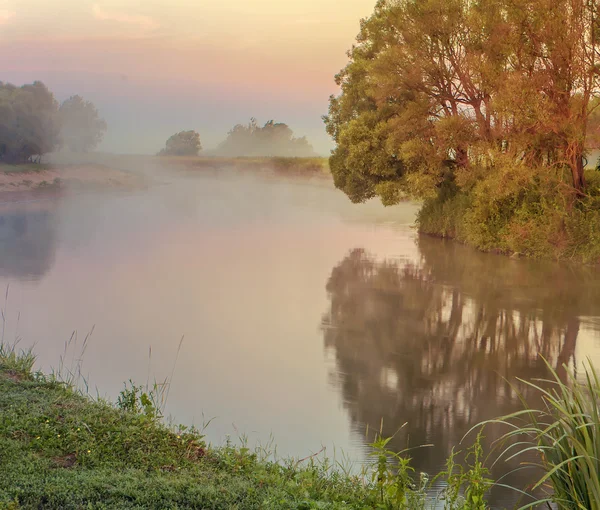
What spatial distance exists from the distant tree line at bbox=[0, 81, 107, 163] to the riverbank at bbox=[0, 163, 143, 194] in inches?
44.1

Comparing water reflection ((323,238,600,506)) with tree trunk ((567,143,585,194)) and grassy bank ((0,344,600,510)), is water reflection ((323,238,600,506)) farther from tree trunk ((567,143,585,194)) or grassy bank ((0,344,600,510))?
tree trunk ((567,143,585,194))

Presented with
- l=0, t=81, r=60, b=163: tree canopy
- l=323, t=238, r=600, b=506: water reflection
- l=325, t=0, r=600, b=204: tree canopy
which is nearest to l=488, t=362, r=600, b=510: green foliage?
l=323, t=238, r=600, b=506: water reflection

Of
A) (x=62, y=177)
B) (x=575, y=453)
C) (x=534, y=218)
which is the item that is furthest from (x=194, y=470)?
(x=62, y=177)

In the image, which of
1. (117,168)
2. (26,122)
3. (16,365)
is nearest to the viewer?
(16,365)

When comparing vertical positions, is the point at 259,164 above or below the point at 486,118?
below

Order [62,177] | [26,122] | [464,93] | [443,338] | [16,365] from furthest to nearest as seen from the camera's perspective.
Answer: [62,177]
[26,122]
[464,93]
[443,338]
[16,365]

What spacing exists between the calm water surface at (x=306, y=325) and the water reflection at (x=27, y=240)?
109 mm

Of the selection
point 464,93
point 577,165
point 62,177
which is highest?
point 464,93

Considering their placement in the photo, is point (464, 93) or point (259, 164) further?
point (259, 164)

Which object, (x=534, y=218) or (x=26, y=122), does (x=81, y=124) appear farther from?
(x=534, y=218)

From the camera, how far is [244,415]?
694 centimetres

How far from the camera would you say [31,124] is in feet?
151

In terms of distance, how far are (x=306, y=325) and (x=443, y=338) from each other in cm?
215

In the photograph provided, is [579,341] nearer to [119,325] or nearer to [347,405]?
[347,405]
